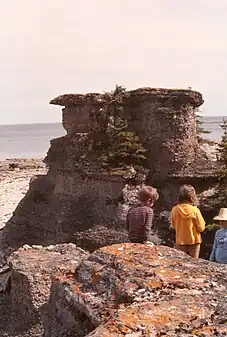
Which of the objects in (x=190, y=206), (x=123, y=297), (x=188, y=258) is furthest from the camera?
(x=190, y=206)

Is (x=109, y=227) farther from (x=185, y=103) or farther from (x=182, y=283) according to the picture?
(x=182, y=283)

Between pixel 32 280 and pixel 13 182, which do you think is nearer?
pixel 32 280

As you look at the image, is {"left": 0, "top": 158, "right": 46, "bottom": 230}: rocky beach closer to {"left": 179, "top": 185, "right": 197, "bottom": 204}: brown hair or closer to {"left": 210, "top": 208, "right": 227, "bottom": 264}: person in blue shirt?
{"left": 179, "top": 185, "right": 197, "bottom": 204}: brown hair

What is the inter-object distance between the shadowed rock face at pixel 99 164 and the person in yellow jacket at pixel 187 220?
30.1 ft

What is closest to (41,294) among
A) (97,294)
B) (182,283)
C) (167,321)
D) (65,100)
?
(97,294)

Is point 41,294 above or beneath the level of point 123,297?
beneath

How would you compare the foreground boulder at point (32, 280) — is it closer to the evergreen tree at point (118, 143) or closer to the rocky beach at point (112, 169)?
the rocky beach at point (112, 169)

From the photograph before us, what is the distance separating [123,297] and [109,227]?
14986 mm

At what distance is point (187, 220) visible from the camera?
988 centimetres

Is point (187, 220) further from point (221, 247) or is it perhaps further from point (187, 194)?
point (221, 247)

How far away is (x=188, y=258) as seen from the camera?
18.4ft

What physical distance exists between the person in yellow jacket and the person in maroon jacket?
1.83 ft

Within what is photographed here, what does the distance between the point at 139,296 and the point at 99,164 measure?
15.9m

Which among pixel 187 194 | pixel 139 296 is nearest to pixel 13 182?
pixel 187 194
